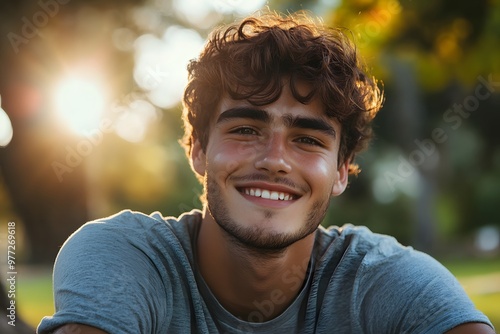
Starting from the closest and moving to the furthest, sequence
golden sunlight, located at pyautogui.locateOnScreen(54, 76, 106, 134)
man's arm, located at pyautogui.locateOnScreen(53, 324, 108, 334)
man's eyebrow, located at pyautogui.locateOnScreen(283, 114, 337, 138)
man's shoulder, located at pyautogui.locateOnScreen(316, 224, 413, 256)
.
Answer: man's arm, located at pyautogui.locateOnScreen(53, 324, 108, 334)
man's eyebrow, located at pyautogui.locateOnScreen(283, 114, 337, 138)
man's shoulder, located at pyautogui.locateOnScreen(316, 224, 413, 256)
golden sunlight, located at pyautogui.locateOnScreen(54, 76, 106, 134)

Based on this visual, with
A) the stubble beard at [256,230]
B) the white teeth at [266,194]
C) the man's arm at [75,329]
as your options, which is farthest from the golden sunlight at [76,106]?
the man's arm at [75,329]

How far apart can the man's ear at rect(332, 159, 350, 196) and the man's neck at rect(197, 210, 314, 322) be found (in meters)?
0.39

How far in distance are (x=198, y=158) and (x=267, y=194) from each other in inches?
23.1

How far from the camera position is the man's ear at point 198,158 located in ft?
10.7

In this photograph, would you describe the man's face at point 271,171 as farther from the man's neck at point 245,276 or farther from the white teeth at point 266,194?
the man's neck at point 245,276

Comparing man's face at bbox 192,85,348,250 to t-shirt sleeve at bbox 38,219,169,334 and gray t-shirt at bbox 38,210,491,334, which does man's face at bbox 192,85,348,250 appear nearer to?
gray t-shirt at bbox 38,210,491,334

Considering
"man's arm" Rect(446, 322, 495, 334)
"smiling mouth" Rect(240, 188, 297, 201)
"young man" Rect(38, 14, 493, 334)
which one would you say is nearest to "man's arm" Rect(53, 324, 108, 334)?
"young man" Rect(38, 14, 493, 334)

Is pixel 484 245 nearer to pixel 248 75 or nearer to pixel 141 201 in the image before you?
pixel 141 201

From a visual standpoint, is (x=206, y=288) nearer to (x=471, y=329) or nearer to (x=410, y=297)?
(x=410, y=297)

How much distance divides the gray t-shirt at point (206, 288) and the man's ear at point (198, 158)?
9.3 inches

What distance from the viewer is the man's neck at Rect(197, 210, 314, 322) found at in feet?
9.71

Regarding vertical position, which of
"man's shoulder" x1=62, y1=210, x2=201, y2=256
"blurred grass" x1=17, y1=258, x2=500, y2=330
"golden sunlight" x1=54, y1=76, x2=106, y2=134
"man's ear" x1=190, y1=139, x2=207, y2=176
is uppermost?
"golden sunlight" x1=54, y1=76, x2=106, y2=134

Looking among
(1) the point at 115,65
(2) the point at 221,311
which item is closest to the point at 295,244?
(2) the point at 221,311

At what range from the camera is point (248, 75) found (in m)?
3.02
